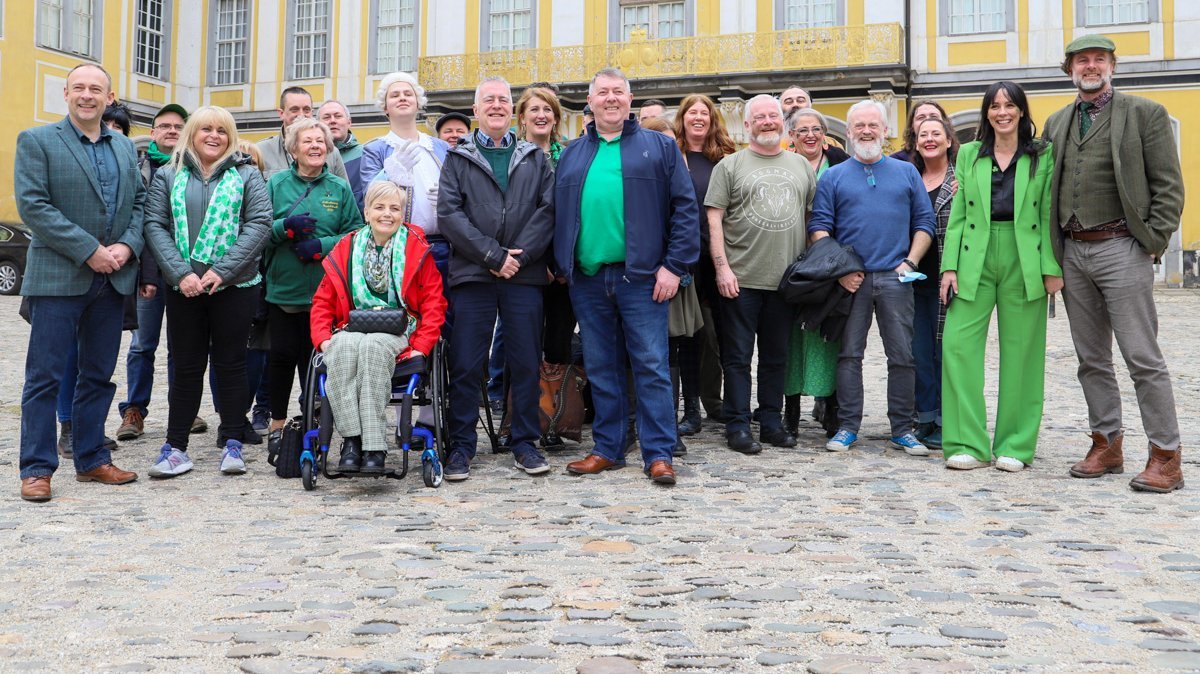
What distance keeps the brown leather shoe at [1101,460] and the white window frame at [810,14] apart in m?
20.4

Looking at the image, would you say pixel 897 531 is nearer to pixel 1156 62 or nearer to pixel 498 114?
pixel 498 114

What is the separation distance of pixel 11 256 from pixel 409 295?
18.9 metres

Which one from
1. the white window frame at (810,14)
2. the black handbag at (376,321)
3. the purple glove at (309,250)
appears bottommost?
the black handbag at (376,321)

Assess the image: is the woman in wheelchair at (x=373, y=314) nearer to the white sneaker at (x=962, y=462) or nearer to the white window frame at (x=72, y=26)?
the white sneaker at (x=962, y=462)

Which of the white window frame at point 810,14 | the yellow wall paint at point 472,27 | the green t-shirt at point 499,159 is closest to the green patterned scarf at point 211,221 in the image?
the green t-shirt at point 499,159

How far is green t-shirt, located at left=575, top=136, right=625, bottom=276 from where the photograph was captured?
5.76 m

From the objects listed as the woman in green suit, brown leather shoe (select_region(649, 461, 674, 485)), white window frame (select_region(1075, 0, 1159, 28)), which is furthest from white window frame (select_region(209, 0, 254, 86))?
brown leather shoe (select_region(649, 461, 674, 485))

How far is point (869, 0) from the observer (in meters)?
24.7

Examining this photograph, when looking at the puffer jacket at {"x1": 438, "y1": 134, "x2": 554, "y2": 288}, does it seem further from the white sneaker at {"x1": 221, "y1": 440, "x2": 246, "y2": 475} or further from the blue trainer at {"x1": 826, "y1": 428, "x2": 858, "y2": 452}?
the blue trainer at {"x1": 826, "y1": 428, "x2": 858, "y2": 452}

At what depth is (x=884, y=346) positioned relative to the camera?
6.54 meters

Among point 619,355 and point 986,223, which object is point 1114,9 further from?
point 619,355

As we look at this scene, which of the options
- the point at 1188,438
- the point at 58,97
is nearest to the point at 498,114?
the point at 1188,438

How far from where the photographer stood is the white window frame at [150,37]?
94.8ft

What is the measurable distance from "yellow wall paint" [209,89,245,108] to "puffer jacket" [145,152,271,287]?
84.2ft
